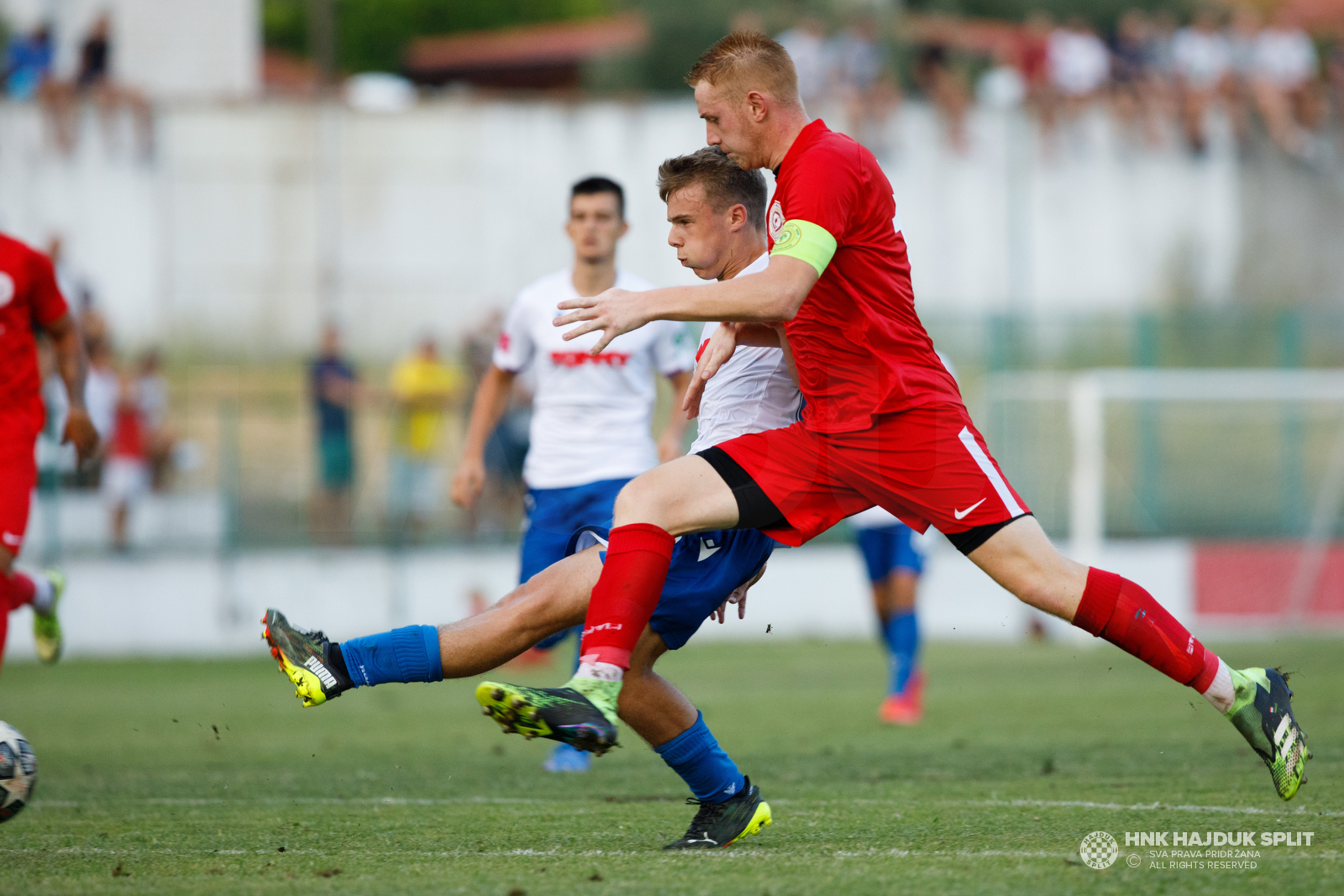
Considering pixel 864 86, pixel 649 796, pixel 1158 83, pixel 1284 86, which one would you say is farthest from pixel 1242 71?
Result: pixel 649 796

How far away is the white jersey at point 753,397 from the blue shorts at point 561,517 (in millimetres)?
2167

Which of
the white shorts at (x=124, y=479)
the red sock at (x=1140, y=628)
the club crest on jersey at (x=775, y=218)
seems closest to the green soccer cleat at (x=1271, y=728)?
the red sock at (x=1140, y=628)

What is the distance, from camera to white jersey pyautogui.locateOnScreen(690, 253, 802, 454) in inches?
204

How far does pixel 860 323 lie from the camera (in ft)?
15.8

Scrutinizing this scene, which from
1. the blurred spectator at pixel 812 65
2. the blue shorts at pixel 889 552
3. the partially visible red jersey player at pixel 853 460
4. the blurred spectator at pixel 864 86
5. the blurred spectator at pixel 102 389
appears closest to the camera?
the partially visible red jersey player at pixel 853 460

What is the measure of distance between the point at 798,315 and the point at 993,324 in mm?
12769

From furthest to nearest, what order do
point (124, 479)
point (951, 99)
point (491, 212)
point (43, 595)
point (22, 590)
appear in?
1. point (491, 212)
2. point (951, 99)
3. point (124, 479)
4. point (43, 595)
5. point (22, 590)

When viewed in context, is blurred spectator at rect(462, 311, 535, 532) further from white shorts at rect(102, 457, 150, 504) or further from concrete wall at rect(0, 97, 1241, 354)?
concrete wall at rect(0, 97, 1241, 354)

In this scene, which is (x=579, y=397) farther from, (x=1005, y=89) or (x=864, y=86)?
(x=1005, y=89)

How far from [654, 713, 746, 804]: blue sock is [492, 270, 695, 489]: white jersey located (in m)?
2.49

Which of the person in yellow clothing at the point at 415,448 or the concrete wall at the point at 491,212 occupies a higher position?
the concrete wall at the point at 491,212

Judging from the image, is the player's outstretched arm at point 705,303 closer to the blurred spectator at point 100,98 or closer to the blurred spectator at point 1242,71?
the blurred spectator at point 100,98

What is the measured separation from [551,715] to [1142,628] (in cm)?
190

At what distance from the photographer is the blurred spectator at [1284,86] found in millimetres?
22000
